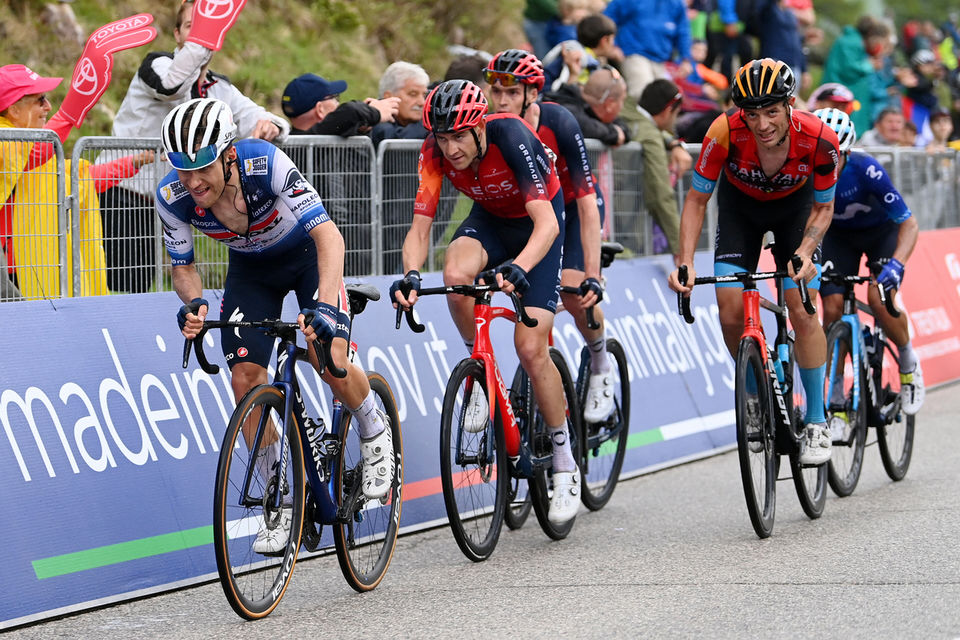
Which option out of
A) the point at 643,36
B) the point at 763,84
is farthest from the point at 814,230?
the point at 643,36

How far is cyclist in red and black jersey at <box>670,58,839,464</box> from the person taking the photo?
286 inches

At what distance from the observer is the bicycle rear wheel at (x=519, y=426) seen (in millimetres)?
7484

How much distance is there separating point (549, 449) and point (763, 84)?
7.04ft

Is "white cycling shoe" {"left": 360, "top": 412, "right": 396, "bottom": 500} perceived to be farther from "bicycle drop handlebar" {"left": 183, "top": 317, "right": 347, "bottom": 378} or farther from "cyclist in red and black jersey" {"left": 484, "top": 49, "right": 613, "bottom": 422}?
"cyclist in red and black jersey" {"left": 484, "top": 49, "right": 613, "bottom": 422}

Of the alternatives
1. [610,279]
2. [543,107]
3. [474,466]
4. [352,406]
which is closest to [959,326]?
[610,279]

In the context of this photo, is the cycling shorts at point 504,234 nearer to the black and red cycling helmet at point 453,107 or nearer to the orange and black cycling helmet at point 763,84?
the black and red cycling helmet at point 453,107

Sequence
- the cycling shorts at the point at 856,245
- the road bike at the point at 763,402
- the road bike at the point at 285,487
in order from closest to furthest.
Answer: the road bike at the point at 285,487, the road bike at the point at 763,402, the cycling shorts at the point at 856,245

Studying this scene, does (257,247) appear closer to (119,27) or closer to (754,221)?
(119,27)

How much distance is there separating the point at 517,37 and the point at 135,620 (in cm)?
1304

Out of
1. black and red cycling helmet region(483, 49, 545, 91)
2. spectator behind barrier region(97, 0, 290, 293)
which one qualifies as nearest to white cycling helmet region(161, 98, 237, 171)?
spectator behind barrier region(97, 0, 290, 293)

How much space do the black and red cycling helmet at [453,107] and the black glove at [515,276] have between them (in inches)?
29.4

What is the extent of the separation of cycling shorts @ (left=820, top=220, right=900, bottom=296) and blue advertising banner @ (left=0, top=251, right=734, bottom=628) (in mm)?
2929

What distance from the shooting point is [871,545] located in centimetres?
691

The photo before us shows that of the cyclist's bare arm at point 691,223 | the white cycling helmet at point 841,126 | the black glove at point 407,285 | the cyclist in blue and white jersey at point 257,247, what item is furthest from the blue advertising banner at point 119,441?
the white cycling helmet at point 841,126
